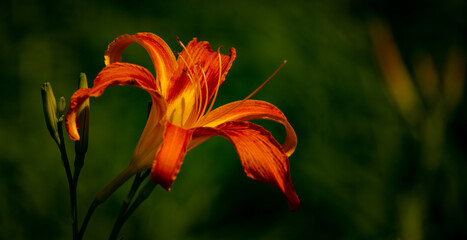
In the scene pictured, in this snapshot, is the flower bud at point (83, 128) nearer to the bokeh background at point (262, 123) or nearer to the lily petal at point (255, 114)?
the lily petal at point (255, 114)

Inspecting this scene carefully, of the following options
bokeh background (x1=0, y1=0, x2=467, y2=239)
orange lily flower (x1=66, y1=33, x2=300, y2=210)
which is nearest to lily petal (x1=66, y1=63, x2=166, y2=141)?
orange lily flower (x1=66, y1=33, x2=300, y2=210)

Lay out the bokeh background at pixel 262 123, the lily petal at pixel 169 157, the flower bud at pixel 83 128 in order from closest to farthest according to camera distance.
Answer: the lily petal at pixel 169 157 → the flower bud at pixel 83 128 → the bokeh background at pixel 262 123

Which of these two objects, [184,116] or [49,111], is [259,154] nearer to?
[184,116]

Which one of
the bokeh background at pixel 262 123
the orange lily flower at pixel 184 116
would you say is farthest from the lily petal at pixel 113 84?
the bokeh background at pixel 262 123

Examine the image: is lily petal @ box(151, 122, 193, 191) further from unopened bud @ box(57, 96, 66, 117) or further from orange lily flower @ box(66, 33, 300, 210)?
unopened bud @ box(57, 96, 66, 117)

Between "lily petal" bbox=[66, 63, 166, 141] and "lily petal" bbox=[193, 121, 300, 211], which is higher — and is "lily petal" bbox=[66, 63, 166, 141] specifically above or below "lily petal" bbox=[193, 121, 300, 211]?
above

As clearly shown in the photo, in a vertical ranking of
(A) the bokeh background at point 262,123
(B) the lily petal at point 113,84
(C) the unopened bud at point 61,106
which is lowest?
(A) the bokeh background at point 262,123

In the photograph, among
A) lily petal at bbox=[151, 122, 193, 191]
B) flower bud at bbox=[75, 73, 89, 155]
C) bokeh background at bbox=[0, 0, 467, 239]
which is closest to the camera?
lily petal at bbox=[151, 122, 193, 191]

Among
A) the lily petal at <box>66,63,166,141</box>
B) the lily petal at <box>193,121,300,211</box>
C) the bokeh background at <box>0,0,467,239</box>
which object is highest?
the lily petal at <box>66,63,166,141</box>
